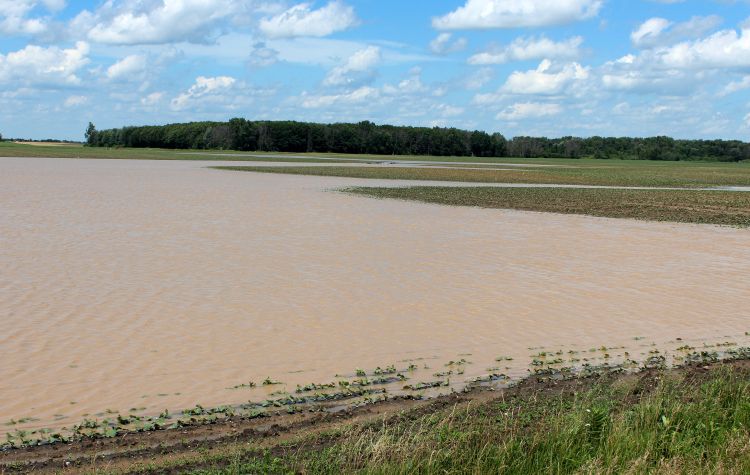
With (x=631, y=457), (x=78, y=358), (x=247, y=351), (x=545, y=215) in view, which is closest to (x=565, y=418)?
(x=631, y=457)

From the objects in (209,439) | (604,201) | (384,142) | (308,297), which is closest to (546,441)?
(209,439)

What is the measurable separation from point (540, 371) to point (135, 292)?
774cm

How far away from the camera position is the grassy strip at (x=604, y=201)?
1296 inches

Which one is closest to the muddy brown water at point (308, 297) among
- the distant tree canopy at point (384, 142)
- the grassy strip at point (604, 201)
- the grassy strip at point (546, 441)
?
the grassy strip at point (546, 441)

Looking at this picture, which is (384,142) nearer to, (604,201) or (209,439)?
(604,201)

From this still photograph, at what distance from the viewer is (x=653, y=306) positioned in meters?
14.9

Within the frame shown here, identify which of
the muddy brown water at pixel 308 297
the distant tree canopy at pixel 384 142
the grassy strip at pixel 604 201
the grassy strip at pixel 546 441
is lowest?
the muddy brown water at pixel 308 297

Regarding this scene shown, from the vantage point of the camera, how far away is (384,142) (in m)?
162

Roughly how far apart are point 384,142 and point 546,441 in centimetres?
15605

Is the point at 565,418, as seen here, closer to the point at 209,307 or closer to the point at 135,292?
the point at 209,307

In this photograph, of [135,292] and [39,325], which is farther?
[135,292]

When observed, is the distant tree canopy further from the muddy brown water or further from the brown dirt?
the brown dirt

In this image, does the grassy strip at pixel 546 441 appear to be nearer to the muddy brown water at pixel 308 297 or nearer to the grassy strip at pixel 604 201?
the muddy brown water at pixel 308 297

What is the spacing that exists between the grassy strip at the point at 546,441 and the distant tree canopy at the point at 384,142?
492 feet
